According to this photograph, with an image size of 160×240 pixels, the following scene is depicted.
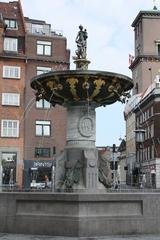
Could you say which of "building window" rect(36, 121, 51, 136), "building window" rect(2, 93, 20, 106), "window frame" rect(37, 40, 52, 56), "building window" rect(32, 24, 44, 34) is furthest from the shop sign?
"building window" rect(32, 24, 44, 34)

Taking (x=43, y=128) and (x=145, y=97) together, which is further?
(x=145, y=97)

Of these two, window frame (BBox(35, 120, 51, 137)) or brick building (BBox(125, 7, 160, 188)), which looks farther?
brick building (BBox(125, 7, 160, 188))

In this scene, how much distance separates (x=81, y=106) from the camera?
667 inches

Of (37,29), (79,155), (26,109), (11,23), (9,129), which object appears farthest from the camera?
(37,29)

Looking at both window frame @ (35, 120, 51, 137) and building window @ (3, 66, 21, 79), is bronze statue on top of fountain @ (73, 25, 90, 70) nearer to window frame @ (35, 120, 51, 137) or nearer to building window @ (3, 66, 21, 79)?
window frame @ (35, 120, 51, 137)

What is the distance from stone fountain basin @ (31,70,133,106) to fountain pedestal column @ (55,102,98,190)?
1.62ft

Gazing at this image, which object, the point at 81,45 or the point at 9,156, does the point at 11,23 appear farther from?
the point at 81,45

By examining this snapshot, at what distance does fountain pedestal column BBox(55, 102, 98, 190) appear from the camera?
15.6 metres

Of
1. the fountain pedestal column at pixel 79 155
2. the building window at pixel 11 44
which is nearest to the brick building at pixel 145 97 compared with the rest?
the building window at pixel 11 44

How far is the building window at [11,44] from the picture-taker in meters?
61.3

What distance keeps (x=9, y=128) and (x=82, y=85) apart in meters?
43.2

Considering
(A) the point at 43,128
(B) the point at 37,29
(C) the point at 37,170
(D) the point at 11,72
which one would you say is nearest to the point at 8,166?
(C) the point at 37,170

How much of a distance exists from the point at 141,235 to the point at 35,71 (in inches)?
1904

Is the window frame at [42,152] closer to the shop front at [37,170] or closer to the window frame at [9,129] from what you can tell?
the shop front at [37,170]
